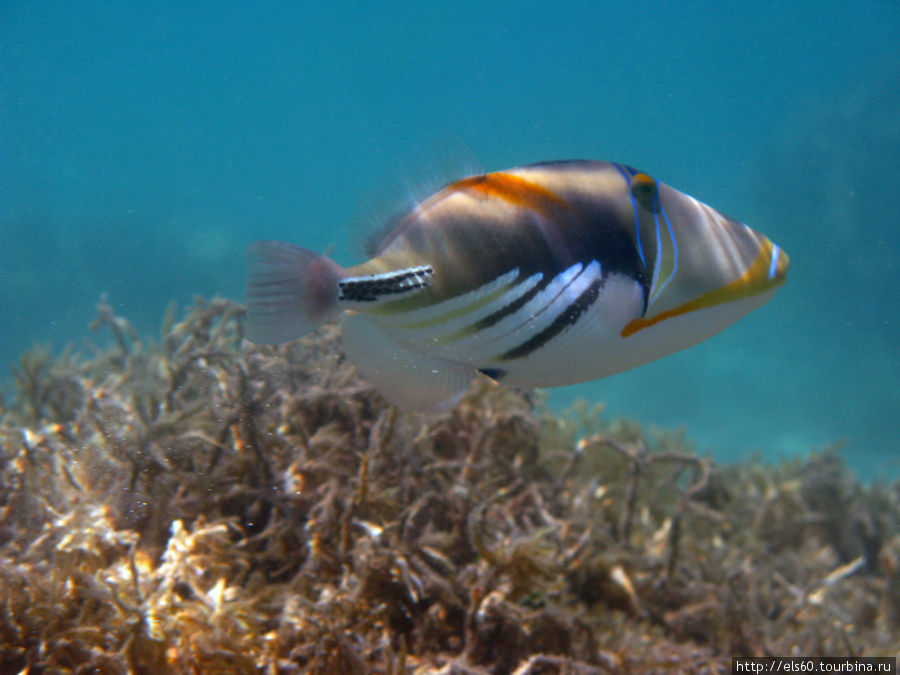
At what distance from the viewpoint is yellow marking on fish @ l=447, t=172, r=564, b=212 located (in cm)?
87

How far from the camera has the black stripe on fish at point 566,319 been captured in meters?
0.83

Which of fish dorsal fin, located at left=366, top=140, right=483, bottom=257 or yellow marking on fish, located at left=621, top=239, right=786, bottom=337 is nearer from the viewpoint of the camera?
yellow marking on fish, located at left=621, top=239, right=786, bottom=337

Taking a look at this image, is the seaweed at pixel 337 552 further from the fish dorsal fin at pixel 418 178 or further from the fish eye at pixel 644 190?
the fish eye at pixel 644 190

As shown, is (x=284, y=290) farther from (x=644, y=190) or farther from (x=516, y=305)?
(x=644, y=190)

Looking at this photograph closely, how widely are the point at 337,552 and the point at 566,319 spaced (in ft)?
6.27

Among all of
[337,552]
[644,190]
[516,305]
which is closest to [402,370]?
[516,305]

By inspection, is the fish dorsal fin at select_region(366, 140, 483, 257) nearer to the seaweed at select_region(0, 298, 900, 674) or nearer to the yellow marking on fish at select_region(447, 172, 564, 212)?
the yellow marking on fish at select_region(447, 172, 564, 212)

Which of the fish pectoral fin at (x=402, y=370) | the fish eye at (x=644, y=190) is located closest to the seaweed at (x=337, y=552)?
the fish pectoral fin at (x=402, y=370)

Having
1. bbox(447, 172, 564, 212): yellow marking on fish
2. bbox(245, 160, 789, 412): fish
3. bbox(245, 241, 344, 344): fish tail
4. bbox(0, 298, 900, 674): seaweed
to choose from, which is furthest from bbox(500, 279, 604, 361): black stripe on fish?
bbox(0, 298, 900, 674): seaweed

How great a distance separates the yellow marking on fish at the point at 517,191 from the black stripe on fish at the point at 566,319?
6.6 inches

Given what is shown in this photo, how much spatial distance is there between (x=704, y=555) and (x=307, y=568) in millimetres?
2703

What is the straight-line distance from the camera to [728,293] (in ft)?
2.84

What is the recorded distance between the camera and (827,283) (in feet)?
88.4

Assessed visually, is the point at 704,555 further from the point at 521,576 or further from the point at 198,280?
the point at 198,280
